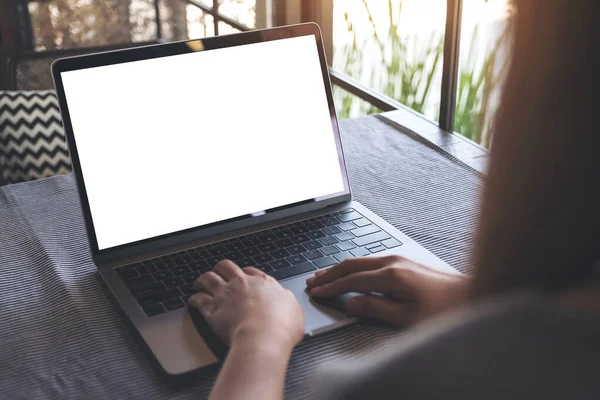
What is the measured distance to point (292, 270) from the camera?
0.85 meters

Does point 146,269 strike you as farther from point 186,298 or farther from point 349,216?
point 349,216

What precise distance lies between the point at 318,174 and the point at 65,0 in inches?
72.3

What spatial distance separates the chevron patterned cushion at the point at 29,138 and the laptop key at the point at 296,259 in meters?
1.03

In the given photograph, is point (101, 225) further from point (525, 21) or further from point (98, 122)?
point (525, 21)

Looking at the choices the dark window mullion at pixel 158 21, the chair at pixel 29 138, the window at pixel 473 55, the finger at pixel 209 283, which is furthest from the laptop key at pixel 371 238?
the dark window mullion at pixel 158 21

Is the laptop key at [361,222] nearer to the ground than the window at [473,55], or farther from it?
nearer to the ground

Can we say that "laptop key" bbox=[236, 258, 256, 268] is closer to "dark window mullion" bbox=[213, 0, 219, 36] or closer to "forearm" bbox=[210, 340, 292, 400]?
"forearm" bbox=[210, 340, 292, 400]

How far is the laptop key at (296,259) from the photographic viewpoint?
0.87 m

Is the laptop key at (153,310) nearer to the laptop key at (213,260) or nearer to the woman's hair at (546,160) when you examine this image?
the laptop key at (213,260)

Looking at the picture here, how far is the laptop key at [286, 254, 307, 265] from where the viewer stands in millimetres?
868

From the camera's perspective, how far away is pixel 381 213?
1029 mm

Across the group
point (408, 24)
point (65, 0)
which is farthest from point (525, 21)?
point (65, 0)

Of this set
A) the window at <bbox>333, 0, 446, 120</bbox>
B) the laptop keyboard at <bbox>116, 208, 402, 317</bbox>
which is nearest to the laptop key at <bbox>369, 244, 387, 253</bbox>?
the laptop keyboard at <bbox>116, 208, 402, 317</bbox>

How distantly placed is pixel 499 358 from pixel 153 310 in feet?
1.59
